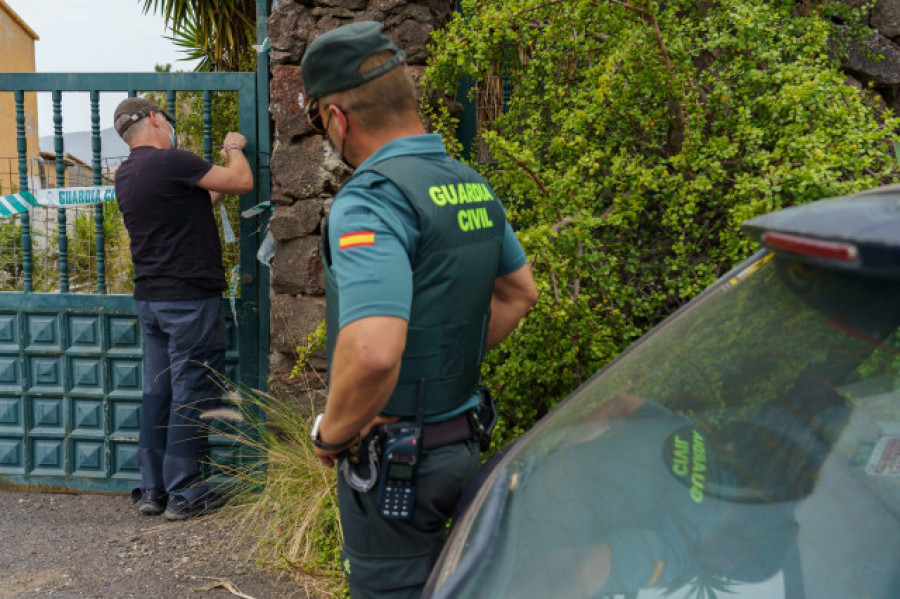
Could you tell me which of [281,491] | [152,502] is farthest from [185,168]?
[152,502]

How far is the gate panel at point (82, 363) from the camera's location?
504 centimetres

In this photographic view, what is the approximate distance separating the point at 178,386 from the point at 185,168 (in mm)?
1181

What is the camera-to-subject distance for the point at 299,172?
4.69 m

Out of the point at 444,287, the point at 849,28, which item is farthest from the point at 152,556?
the point at 849,28

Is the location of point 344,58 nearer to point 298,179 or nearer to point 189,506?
point 298,179

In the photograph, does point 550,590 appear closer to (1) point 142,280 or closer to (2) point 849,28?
(1) point 142,280

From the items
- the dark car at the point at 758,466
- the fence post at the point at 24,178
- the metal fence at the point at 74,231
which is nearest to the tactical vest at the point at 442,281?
the dark car at the point at 758,466

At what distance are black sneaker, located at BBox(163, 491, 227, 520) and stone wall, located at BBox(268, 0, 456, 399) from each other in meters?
0.75

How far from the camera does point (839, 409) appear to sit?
1.34 m

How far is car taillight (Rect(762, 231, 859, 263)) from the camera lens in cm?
124

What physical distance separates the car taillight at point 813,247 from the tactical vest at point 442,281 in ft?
2.99

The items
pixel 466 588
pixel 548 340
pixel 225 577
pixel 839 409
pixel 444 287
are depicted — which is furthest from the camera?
pixel 225 577

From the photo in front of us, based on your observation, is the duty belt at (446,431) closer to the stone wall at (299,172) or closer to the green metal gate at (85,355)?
the stone wall at (299,172)

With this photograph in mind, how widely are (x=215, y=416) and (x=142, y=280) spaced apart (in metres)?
0.86
